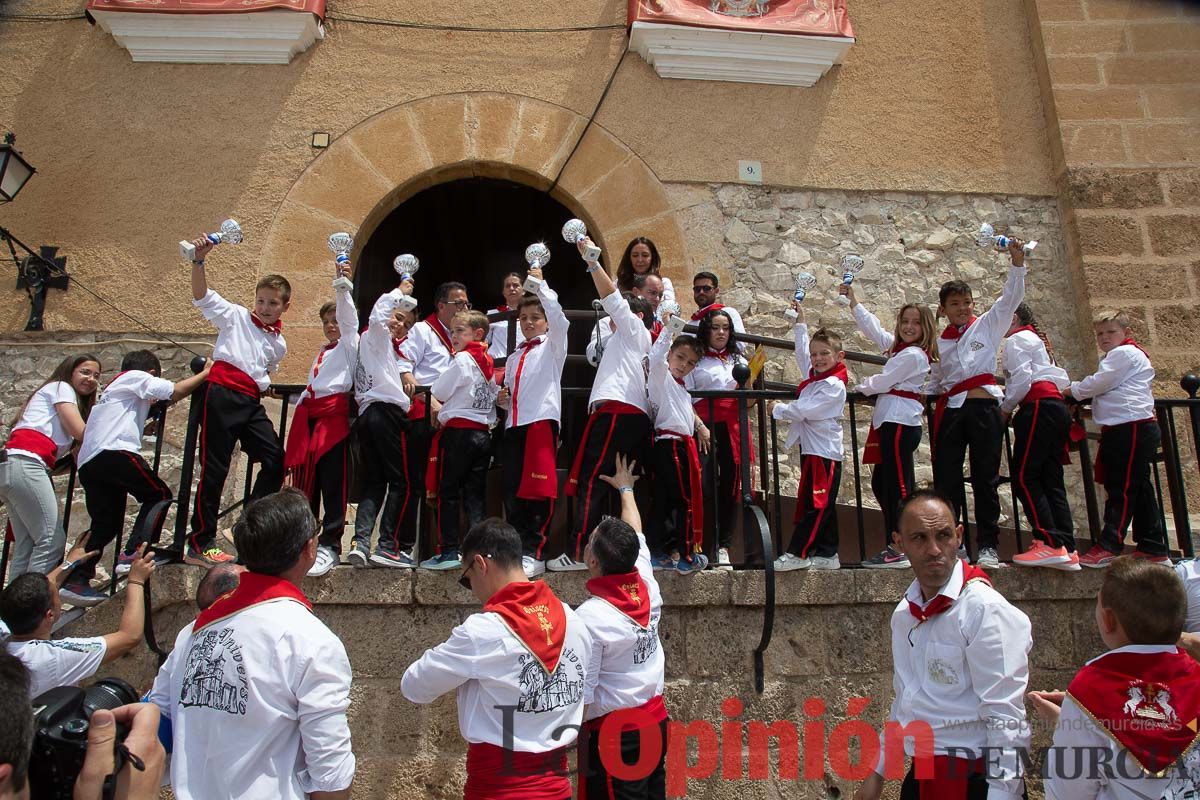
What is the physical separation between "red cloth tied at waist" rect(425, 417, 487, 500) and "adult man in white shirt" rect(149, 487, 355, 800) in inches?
78.9

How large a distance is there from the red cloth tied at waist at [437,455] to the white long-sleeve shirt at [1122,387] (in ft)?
9.98

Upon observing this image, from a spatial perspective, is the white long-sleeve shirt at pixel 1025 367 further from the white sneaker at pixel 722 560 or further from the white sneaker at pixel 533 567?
the white sneaker at pixel 533 567

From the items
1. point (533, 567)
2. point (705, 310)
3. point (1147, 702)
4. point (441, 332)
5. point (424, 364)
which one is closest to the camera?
point (1147, 702)

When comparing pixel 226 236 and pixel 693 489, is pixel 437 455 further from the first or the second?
pixel 226 236

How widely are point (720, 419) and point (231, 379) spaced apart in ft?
8.32

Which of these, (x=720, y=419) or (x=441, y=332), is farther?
(x=441, y=332)

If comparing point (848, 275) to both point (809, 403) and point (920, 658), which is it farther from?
point (920, 658)

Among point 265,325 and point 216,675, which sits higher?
point 265,325

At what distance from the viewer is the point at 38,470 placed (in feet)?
15.7

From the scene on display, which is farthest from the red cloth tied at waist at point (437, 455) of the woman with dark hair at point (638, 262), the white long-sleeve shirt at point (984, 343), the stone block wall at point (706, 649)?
the white long-sleeve shirt at point (984, 343)

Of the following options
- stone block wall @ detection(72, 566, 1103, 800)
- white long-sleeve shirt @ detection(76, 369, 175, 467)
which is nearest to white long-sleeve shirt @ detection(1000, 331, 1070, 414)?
stone block wall @ detection(72, 566, 1103, 800)

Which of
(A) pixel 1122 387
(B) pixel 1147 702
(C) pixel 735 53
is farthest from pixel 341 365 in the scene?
(C) pixel 735 53

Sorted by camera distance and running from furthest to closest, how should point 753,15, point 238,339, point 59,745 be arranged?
Answer: point 753,15 → point 238,339 → point 59,745

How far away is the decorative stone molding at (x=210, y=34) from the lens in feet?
23.0
